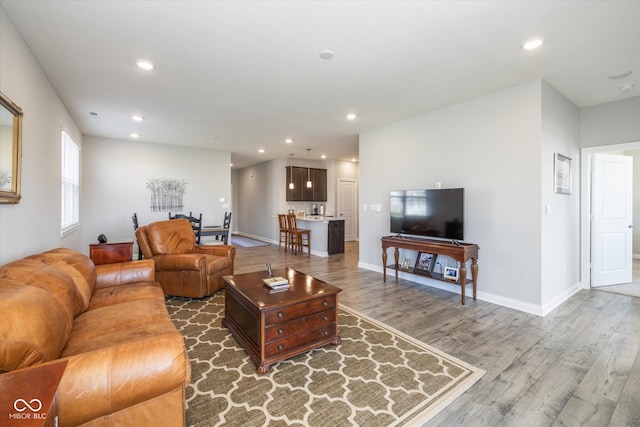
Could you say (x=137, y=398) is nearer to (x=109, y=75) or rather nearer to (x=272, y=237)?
(x=109, y=75)

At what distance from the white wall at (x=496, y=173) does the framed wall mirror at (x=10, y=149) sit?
456cm

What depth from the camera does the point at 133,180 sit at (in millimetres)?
6488

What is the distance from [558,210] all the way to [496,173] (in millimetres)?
939

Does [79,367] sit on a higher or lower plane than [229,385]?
higher

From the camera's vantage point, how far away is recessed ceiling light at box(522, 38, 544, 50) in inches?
98.2

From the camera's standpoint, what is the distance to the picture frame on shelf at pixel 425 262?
4.18 m

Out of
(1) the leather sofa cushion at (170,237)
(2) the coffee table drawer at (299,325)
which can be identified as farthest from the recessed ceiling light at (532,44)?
(1) the leather sofa cushion at (170,237)

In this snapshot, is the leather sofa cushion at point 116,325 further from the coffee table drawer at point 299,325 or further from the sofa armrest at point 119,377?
the coffee table drawer at point 299,325

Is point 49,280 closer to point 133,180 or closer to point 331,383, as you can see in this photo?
point 331,383

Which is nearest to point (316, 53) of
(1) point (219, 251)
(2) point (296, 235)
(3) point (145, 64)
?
Result: (3) point (145, 64)

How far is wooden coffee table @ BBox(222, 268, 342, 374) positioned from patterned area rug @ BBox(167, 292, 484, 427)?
0.09 meters

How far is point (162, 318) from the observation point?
2045mm

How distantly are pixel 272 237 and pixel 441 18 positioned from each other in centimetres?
773

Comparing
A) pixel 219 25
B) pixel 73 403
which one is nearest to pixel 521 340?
pixel 73 403
